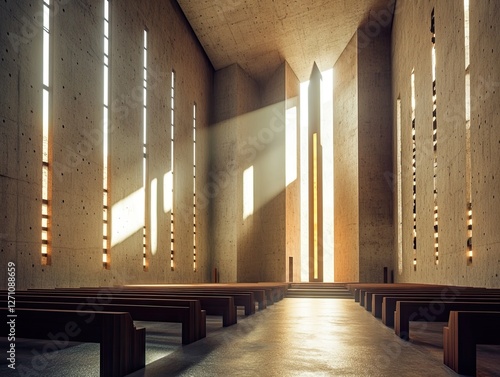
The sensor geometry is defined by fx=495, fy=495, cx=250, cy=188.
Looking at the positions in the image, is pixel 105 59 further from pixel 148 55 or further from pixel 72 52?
pixel 148 55

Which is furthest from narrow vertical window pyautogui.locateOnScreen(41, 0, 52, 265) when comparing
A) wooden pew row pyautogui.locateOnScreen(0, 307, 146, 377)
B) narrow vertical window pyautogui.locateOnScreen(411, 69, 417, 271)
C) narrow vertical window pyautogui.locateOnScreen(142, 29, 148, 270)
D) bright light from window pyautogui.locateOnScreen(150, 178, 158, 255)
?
narrow vertical window pyautogui.locateOnScreen(411, 69, 417, 271)

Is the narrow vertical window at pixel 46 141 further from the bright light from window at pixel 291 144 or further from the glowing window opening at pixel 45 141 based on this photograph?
the bright light from window at pixel 291 144

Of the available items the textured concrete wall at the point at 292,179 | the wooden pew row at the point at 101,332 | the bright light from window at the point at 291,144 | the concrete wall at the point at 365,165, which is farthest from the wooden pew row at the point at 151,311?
the bright light from window at the point at 291,144

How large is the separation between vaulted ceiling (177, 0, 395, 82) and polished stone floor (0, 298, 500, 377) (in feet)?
39.6

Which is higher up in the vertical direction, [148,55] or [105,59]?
[148,55]

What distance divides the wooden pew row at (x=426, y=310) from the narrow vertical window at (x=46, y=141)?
5.58 metres

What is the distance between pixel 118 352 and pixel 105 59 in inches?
336

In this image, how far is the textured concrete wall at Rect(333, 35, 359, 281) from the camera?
15594 mm

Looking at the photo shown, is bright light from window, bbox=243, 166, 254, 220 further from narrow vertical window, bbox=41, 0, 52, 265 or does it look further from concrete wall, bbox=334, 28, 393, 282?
narrow vertical window, bbox=41, 0, 52, 265

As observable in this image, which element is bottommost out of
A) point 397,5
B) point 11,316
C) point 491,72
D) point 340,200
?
point 11,316

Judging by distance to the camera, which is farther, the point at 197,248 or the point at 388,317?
the point at 197,248

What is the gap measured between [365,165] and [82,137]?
9.54 meters

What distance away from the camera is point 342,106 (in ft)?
55.4

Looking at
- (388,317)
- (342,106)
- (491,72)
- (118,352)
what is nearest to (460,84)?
(491,72)
